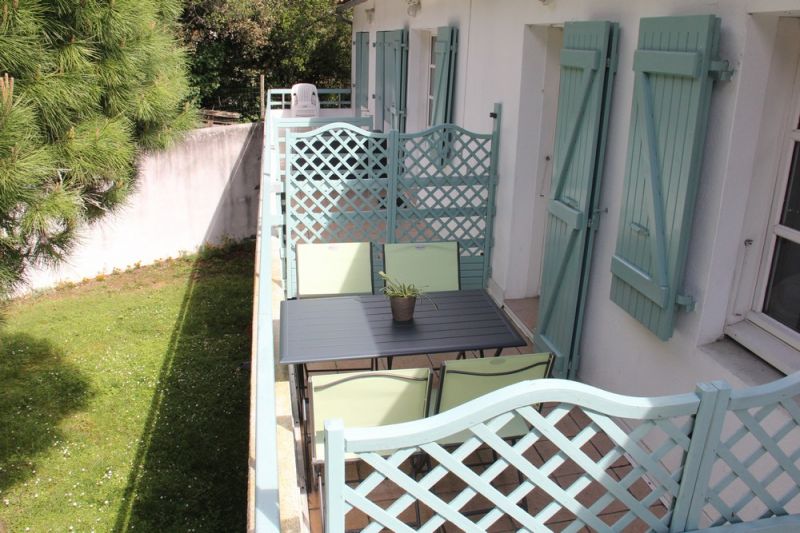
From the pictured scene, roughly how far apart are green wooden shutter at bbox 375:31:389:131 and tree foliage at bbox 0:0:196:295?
783 centimetres

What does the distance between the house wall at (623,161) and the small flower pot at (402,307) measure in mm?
1308

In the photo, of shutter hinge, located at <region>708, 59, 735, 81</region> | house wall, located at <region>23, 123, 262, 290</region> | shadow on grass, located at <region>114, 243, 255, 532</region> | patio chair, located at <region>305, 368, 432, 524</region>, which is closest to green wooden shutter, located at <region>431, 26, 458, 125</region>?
shadow on grass, located at <region>114, 243, 255, 532</region>

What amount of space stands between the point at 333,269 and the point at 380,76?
7.52 meters

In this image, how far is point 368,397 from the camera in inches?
132

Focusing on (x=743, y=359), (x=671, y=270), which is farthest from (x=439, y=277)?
(x=743, y=359)

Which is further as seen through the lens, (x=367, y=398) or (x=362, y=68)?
(x=362, y=68)

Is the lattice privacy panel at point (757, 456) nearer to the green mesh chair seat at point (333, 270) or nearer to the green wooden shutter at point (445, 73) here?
the green mesh chair seat at point (333, 270)

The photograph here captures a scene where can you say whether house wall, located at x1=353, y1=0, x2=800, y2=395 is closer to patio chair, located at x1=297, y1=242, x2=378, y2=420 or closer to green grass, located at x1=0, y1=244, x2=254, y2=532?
patio chair, located at x1=297, y1=242, x2=378, y2=420

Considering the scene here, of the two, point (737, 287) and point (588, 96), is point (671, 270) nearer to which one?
point (737, 287)

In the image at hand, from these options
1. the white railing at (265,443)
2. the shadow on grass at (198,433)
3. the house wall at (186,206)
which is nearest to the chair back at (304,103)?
the house wall at (186,206)

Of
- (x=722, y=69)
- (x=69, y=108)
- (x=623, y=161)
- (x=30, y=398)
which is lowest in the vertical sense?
(x=30, y=398)

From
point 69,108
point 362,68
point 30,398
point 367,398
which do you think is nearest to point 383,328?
point 367,398

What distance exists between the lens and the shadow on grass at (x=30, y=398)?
231 inches

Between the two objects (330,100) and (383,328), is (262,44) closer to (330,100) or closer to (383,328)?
(330,100)
